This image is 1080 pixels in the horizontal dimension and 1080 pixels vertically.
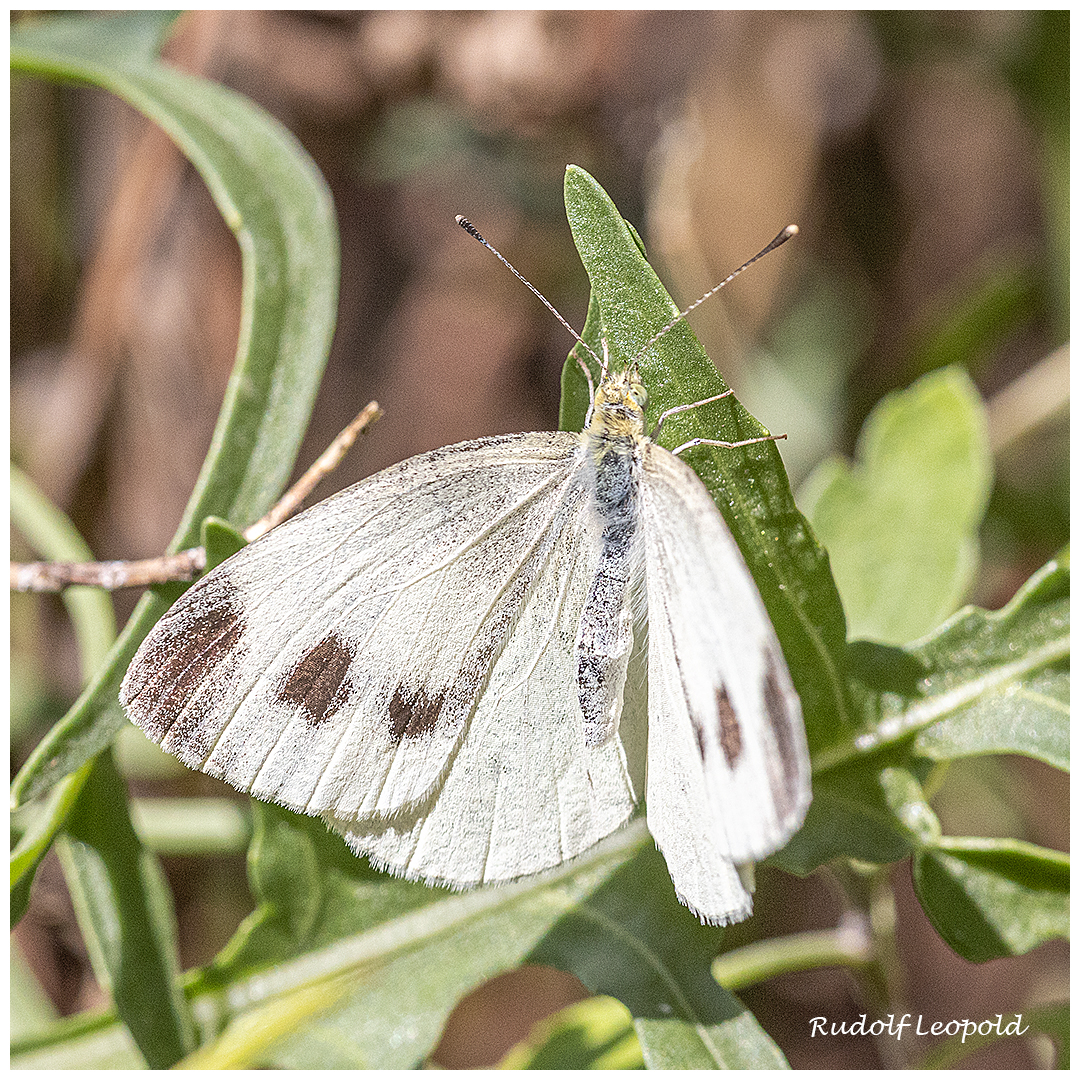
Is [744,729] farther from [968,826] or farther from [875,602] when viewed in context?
[968,826]

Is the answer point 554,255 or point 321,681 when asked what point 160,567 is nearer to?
point 321,681

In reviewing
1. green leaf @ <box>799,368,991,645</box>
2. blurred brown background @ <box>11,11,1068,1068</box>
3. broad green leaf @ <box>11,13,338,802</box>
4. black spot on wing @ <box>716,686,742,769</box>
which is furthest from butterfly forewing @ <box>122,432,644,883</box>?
blurred brown background @ <box>11,11,1068,1068</box>

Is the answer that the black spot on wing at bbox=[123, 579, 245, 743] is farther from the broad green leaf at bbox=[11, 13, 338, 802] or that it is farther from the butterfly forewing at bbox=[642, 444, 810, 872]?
the butterfly forewing at bbox=[642, 444, 810, 872]

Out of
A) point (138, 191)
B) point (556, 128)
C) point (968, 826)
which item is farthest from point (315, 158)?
point (968, 826)

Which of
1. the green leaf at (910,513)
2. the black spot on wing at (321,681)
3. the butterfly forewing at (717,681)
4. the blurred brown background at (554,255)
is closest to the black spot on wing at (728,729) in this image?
the butterfly forewing at (717,681)

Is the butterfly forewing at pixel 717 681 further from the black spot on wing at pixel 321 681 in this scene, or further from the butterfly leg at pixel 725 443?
the black spot on wing at pixel 321 681
